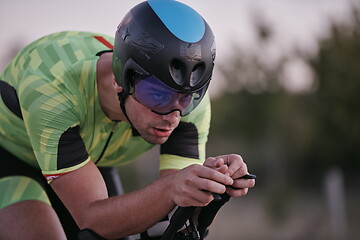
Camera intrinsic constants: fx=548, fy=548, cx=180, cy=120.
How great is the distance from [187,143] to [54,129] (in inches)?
35.7

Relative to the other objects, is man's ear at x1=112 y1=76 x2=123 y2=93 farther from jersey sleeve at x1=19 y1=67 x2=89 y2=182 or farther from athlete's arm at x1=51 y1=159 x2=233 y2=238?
athlete's arm at x1=51 y1=159 x2=233 y2=238

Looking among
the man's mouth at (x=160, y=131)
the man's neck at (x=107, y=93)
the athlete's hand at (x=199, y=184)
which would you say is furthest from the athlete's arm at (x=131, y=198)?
the man's neck at (x=107, y=93)

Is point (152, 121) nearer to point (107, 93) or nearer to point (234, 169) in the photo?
point (107, 93)

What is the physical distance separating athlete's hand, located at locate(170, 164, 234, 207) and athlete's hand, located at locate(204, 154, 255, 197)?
2.1 inches

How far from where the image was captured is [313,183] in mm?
26328

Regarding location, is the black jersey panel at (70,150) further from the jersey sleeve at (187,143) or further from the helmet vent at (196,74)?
the helmet vent at (196,74)

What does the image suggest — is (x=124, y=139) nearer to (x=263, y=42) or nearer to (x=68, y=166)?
(x=68, y=166)

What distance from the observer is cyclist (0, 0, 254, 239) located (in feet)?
8.82

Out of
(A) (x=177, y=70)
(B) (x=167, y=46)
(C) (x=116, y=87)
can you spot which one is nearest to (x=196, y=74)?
(A) (x=177, y=70)

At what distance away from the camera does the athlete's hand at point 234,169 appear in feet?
8.19

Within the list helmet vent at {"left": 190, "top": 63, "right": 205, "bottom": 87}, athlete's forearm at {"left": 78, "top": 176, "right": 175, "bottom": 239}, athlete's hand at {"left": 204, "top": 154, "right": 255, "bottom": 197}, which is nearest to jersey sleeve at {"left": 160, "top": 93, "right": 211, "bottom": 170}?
helmet vent at {"left": 190, "top": 63, "right": 205, "bottom": 87}

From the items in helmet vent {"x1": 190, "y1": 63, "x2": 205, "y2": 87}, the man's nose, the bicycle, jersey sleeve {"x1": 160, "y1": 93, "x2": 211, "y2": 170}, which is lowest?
the bicycle

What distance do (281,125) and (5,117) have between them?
84.9ft

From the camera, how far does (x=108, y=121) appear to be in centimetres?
347
